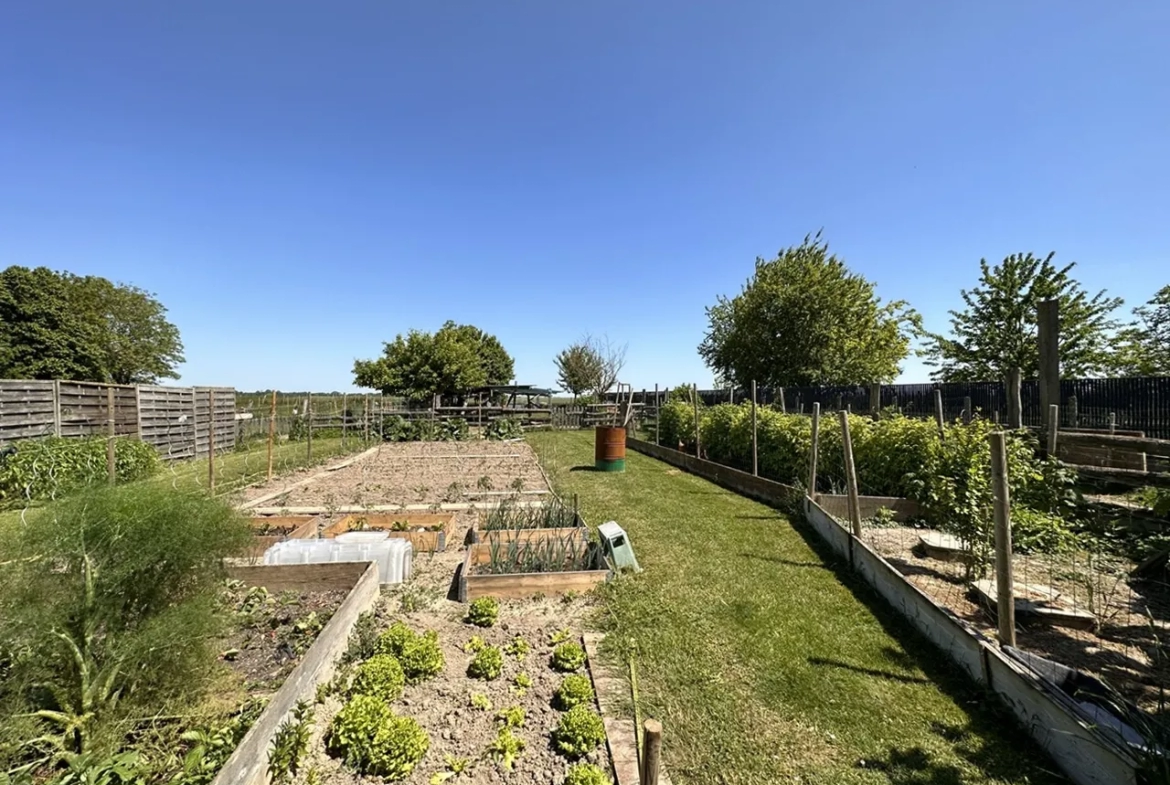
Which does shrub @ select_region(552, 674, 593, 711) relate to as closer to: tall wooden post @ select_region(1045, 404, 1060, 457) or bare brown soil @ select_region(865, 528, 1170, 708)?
bare brown soil @ select_region(865, 528, 1170, 708)

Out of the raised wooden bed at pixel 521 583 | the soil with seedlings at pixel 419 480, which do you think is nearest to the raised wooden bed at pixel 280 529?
the soil with seedlings at pixel 419 480

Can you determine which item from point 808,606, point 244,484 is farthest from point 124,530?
point 244,484

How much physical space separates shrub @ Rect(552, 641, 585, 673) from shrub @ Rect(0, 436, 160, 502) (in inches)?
309

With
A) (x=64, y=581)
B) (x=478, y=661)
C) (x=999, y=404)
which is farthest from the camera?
(x=999, y=404)

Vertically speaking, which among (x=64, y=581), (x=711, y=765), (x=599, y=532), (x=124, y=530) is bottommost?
(x=711, y=765)

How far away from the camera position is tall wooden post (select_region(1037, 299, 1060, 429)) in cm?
609

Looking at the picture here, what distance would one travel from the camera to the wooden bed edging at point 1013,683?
6.58 feet

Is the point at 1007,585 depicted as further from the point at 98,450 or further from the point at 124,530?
the point at 98,450


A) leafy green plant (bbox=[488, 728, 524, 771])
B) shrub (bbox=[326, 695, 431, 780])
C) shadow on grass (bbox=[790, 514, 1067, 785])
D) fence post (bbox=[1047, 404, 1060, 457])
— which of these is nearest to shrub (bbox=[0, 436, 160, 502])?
shrub (bbox=[326, 695, 431, 780])

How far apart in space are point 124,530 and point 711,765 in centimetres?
291

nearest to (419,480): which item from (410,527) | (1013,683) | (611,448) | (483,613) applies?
(410,527)

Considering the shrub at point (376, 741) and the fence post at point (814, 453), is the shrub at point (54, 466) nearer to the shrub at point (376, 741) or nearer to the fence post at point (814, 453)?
the shrub at point (376, 741)

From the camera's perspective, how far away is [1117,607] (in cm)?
360

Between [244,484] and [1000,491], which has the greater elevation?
[1000,491]
